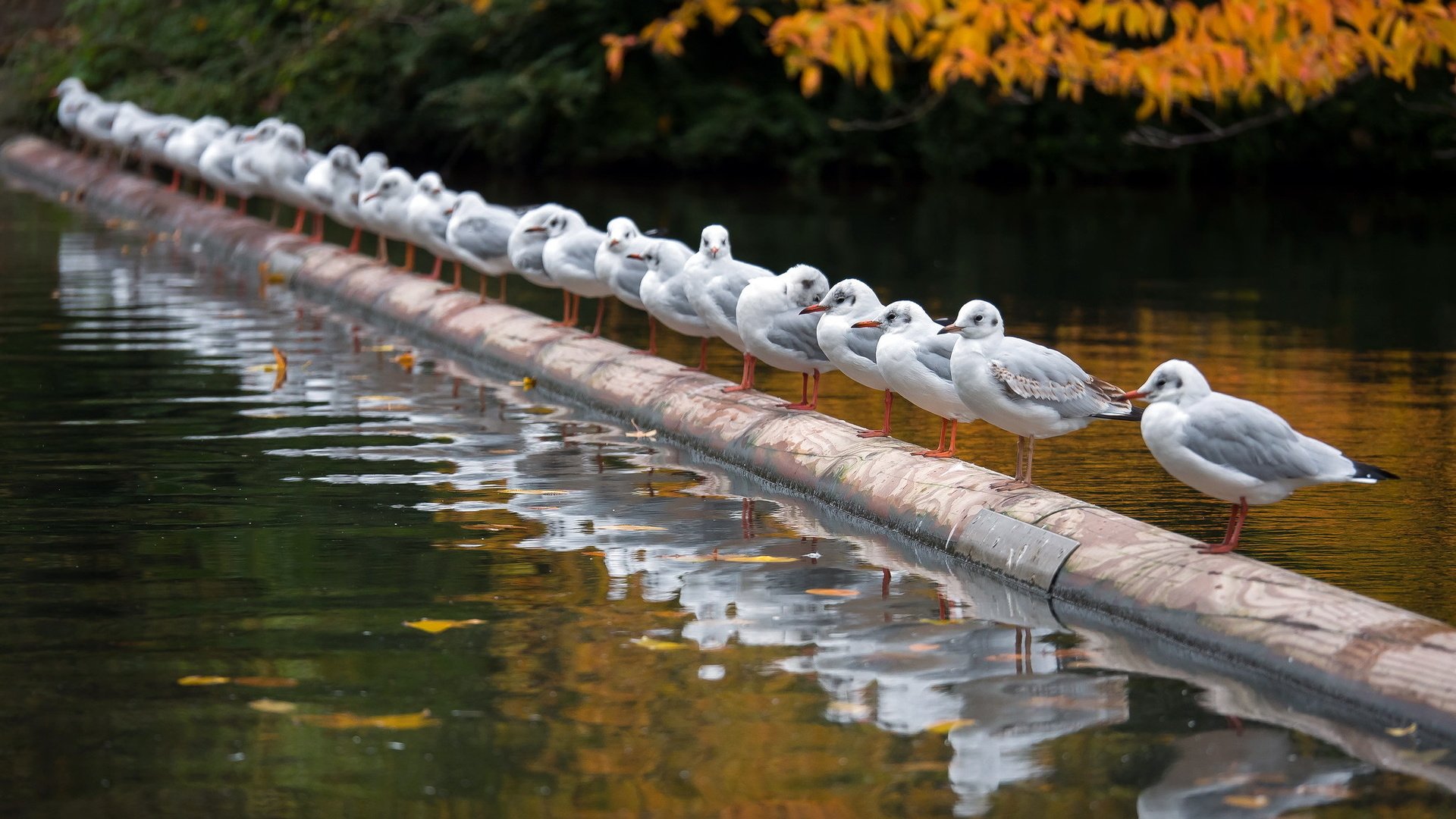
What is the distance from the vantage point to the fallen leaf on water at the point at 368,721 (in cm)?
608

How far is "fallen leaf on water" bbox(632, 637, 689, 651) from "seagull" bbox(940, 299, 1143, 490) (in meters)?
1.84

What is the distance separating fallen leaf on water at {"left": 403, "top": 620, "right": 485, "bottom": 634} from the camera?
23.2ft

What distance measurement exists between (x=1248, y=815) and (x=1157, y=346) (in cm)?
1012

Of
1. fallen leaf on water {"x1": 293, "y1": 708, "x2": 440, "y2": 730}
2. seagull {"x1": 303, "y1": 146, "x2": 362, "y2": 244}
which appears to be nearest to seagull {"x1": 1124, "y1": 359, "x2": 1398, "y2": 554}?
fallen leaf on water {"x1": 293, "y1": 708, "x2": 440, "y2": 730}

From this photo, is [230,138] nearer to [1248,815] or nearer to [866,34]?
[866,34]

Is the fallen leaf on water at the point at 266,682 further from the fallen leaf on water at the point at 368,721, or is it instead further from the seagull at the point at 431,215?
the seagull at the point at 431,215

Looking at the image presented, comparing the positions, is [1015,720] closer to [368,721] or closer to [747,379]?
[368,721]

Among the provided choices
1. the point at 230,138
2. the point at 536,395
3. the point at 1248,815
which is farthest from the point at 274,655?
the point at 230,138

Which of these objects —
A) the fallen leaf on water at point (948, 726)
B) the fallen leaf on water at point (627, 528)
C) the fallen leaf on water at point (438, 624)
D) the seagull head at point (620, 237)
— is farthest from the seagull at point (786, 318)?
the fallen leaf on water at point (948, 726)

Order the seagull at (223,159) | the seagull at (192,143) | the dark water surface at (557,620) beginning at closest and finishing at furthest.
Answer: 1. the dark water surface at (557,620)
2. the seagull at (223,159)
3. the seagull at (192,143)

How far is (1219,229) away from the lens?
2627 centimetres

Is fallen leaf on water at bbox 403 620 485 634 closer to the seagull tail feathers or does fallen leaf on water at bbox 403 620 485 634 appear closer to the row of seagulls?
the row of seagulls

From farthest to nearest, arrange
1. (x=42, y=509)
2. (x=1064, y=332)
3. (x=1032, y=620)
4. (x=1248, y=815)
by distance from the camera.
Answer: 1. (x=1064, y=332)
2. (x=42, y=509)
3. (x=1032, y=620)
4. (x=1248, y=815)

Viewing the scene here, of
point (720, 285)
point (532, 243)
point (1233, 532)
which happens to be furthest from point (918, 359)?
point (532, 243)
